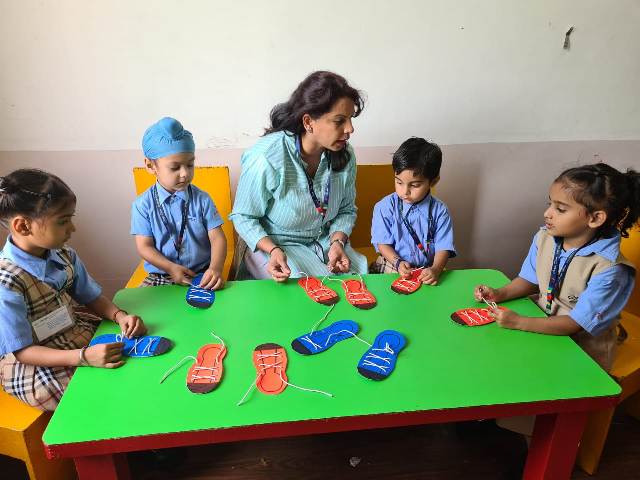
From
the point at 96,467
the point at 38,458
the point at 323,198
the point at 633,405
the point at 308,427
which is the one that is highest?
the point at 323,198

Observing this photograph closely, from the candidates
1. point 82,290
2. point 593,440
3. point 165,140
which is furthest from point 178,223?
point 593,440

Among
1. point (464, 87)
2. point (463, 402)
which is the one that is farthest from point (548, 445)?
point (464, 87)

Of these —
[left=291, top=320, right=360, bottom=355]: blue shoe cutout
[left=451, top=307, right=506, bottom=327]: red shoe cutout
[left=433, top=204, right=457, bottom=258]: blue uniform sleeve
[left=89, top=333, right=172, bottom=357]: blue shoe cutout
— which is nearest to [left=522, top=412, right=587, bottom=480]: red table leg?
[left=451, top=307, right=506, bottom=327]: red shoe cutout

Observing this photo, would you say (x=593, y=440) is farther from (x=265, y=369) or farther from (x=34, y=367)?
(x=34, y=367)

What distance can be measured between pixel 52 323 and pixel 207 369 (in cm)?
54

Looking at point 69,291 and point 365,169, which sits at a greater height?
point 365,169

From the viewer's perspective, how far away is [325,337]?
1179 millimetres

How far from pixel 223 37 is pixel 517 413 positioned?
1.92 m

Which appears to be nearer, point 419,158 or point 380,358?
point 380,358

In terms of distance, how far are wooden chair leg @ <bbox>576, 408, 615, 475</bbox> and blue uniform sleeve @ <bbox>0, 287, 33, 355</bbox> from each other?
1.81 metres

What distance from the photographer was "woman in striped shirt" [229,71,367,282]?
5.56ft

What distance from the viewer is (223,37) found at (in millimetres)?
2033

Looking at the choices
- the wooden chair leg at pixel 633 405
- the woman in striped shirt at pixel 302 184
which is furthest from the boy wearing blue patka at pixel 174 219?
the wooden chair leg at pixel 633 405

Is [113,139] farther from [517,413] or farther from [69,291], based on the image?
[517,413]
